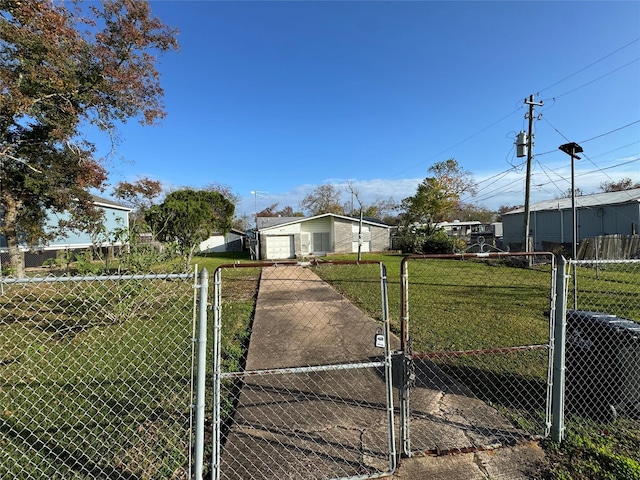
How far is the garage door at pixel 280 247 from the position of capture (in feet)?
76.9

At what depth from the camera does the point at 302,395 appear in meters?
3.33

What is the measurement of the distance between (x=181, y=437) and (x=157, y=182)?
34.3 m

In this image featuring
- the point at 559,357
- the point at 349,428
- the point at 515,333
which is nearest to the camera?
the point at 559,357

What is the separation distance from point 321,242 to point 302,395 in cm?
2198

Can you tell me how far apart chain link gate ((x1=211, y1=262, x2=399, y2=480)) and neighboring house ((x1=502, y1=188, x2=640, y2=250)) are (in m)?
17.8

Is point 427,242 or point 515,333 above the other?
point 427,242

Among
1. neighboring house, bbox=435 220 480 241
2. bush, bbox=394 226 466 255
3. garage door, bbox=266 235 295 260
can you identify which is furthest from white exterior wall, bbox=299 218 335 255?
neighboring house, bbox=435 220 480 241

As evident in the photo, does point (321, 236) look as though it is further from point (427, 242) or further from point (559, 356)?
point (559, 356)

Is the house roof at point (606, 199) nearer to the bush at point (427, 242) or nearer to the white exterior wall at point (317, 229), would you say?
the bush at point (427, 242)

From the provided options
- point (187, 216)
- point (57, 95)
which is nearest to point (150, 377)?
point (57, 95)

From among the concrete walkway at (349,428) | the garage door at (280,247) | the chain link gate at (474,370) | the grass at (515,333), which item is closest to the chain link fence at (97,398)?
the concrete walkway at (349,428)

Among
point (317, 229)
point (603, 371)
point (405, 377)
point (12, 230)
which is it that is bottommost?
point (603, 371)

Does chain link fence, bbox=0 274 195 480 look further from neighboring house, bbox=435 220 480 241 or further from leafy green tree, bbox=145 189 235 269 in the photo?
neighboring house, bbox=435 220 480 241

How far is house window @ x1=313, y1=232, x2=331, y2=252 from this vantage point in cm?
2516
